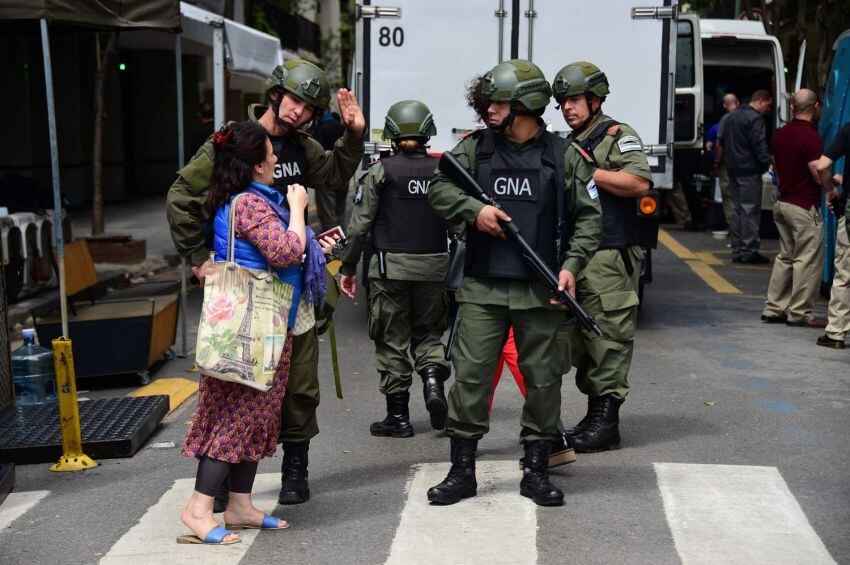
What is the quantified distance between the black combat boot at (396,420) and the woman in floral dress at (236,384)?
5.94 ft

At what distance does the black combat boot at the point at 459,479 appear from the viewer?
536 cm

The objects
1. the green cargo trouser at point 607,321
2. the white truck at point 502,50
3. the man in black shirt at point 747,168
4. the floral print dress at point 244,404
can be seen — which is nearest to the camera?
the floral print dress at point 244,404

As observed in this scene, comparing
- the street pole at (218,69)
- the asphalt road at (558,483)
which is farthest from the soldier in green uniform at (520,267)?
the street pole at (218,69)

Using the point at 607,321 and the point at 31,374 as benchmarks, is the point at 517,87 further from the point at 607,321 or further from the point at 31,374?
the point at 31,374

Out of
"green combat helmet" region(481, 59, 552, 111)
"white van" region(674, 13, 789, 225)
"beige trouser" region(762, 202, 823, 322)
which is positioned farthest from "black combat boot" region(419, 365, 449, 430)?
"white van" region(674, 13, 789, 225)

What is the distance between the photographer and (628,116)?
10078mm

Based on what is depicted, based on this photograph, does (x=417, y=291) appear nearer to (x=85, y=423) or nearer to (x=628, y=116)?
(x=85, y=423)

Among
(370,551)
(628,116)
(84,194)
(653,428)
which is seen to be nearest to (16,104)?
(84,194)

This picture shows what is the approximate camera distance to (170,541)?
16.3ft

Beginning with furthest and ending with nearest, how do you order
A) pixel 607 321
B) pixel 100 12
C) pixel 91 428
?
pixel 100 12 < pixel 91 428 < pixel 607 321

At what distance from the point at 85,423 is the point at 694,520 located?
135 inches

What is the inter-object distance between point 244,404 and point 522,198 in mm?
1472

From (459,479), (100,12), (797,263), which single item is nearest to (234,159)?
(459,479)

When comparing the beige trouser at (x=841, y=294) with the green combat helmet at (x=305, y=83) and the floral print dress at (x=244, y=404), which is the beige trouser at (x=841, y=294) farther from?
the floral print dress at (x=244, y=404)
